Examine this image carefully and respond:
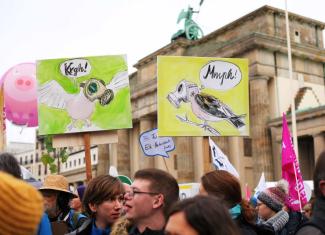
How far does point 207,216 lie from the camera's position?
2.68 m

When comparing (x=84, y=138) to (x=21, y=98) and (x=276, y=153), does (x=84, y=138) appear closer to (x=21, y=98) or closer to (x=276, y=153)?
(x=21, y=98)

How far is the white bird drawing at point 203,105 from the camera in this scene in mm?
10234

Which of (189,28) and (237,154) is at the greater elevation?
(189,28)

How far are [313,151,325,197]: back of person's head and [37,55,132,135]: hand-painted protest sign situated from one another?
6723 millimetres

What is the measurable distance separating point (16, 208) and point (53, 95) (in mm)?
8816

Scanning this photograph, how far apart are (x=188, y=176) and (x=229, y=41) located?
35.2ft

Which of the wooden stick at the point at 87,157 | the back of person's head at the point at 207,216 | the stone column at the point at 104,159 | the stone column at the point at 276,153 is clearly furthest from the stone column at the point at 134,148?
the back of person's head at the point at 207,216

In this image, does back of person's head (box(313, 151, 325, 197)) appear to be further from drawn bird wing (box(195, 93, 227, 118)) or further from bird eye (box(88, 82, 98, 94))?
bird eye (box(88, 82, 98, 94))

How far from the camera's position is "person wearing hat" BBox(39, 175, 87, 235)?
6.01 metres

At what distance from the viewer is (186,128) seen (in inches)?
404

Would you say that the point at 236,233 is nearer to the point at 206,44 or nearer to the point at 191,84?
the point at 191,84

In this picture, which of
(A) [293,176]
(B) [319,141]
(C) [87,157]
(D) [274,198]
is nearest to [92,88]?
(C) [87,157]

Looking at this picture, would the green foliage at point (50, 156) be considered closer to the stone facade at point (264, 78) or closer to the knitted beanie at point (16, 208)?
the stone facade at point (264, 78)

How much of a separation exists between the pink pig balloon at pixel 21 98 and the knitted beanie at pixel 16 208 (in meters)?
13.9
